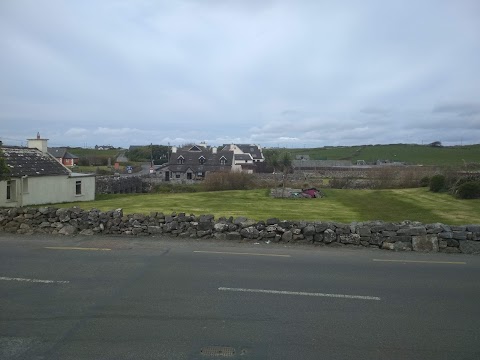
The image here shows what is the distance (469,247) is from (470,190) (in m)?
27.2

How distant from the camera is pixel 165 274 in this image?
8.66m

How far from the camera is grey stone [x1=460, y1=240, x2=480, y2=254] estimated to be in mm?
12056

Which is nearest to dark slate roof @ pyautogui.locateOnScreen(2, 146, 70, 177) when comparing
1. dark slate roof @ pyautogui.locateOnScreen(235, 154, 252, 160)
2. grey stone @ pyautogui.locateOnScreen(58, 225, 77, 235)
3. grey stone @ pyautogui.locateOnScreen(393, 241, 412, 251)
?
grey stone @ pyautogui.locateOnScreen(58, 225, 77, 235)

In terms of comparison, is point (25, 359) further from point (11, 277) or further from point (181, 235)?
point (181, 235)

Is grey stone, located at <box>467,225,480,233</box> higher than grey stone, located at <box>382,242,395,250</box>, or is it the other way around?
grey stone, located at <box>467,225,480,233</box>

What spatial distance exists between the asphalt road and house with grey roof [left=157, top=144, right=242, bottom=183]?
7158 centimetres

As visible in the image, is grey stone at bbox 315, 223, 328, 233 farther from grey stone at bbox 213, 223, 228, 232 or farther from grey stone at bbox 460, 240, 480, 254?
grey stone at bbox 460, 240, 480, 254

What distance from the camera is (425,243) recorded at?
1234cm

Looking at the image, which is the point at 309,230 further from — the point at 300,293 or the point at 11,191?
the point at 11,191

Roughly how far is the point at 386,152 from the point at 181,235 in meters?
137

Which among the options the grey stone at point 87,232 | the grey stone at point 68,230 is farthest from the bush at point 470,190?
the grey stone at point 68,230

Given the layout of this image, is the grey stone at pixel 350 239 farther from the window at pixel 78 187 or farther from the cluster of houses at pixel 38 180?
the window at pixel 78 187

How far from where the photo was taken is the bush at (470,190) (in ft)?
117

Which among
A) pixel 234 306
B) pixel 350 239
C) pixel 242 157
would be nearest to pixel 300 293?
pixel 234 306
